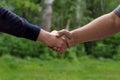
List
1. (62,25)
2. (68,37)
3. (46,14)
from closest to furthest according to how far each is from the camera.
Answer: (68,37), (46,14), (62,25)

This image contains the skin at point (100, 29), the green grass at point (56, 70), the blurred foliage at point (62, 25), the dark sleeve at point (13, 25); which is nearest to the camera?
the dark sleeve at point (13, 25)

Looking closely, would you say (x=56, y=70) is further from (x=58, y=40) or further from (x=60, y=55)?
(x=58, y=40)

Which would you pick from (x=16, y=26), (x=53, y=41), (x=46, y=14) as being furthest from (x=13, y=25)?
(x=46, y=14)

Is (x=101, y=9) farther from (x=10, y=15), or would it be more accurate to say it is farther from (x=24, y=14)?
(x=10, y=15)

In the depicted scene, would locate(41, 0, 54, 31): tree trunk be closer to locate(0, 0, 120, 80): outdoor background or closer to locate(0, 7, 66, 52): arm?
locate(0, 0, 120, 80): outdoor background

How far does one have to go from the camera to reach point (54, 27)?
40.5 ft

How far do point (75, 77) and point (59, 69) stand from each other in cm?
66

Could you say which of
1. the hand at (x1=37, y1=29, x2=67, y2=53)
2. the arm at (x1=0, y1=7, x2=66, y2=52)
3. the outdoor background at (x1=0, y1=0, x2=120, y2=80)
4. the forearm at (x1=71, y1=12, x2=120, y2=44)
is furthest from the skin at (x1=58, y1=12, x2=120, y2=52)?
the outdoor background at (x1=0, y1=0, x2=120, y2=80)

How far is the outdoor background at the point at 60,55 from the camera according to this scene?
787 centimetres

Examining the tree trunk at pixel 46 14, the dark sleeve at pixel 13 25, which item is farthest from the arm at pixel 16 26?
the tree trunk at pixel 46 14

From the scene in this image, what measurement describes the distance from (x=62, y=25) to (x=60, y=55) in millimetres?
3684

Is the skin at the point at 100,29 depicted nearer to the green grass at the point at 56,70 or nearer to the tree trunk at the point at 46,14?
the green grass at the point at 56,70

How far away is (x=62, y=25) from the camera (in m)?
13.2

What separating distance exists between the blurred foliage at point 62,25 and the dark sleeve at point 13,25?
540 centimetres
